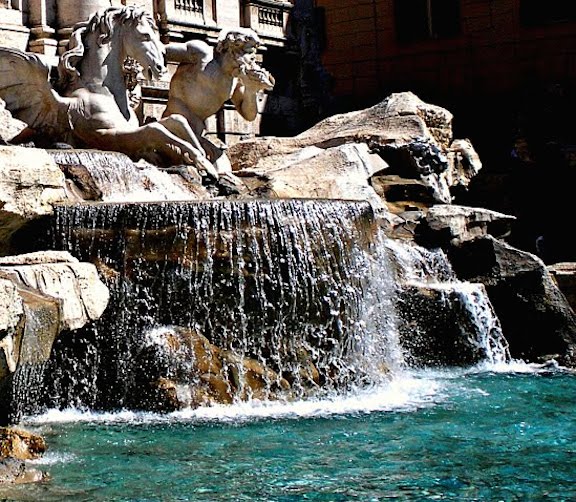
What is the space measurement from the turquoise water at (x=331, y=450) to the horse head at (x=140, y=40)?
4071mm

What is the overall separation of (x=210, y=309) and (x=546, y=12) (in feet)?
42.4

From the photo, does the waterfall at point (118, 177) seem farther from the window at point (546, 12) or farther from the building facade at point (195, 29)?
the window at point (546, 12)

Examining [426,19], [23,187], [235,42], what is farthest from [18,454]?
[426,19]

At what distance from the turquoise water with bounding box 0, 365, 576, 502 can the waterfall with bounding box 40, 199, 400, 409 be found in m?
0.27

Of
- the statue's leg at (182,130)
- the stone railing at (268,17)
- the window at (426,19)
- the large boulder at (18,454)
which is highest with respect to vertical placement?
the window at (426,19)

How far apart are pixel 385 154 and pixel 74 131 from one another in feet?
11.1

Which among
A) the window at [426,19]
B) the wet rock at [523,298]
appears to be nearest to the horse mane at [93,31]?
the wet rock at [523,298]

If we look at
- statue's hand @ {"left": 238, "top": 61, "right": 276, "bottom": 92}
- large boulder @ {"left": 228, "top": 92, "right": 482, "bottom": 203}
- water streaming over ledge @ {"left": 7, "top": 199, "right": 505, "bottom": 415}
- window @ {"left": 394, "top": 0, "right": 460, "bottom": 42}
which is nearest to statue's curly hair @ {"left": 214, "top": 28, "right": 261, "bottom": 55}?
statue's hand @ {"left": 238, "top": 61, "right": 276, "bottom": 92}

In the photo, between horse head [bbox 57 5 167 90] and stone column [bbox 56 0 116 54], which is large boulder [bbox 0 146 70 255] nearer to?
horse head [bbox 57 5 167 90]

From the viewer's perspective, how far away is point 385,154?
12.7 metres

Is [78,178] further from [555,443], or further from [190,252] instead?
[555,443]

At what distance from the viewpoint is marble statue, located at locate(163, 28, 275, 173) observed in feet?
38.5

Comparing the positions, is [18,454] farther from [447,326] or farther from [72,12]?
[72,12]

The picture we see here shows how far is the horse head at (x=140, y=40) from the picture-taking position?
436 inches
